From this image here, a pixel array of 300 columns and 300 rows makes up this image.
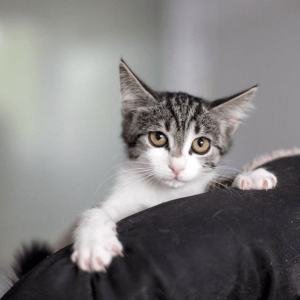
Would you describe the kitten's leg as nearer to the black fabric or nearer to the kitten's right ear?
the black fabric

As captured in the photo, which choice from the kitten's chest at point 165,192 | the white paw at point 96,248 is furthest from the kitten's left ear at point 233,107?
the white paw at point 96,248

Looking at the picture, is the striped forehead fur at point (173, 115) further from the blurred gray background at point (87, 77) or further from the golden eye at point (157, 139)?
the blurred gray background at point (87, 77)

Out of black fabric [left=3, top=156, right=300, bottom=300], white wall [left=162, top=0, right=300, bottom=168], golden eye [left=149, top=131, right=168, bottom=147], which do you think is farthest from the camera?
white wall [left=162, top=0, right=300, bottom=168]

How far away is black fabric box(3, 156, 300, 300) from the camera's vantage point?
0.73m

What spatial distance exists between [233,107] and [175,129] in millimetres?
279

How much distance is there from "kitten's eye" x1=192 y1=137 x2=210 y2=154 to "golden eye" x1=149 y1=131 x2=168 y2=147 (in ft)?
0.34

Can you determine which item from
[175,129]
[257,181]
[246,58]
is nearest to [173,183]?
[175,129]

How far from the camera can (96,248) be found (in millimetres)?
779

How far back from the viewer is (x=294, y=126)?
251 centimetres

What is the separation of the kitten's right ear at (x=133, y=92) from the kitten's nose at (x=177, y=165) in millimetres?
301

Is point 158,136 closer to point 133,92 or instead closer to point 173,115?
point 173,115

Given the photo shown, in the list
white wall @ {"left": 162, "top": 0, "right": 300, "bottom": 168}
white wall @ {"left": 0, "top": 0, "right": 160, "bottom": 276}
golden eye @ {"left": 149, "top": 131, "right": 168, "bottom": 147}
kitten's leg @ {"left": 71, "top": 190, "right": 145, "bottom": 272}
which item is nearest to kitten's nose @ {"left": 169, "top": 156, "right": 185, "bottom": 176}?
golden eye @ {"left": 149, "top": 131, "right": 168, "bottom": 147}

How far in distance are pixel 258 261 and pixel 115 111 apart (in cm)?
260

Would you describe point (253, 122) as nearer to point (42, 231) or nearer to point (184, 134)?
point (184, 134)
